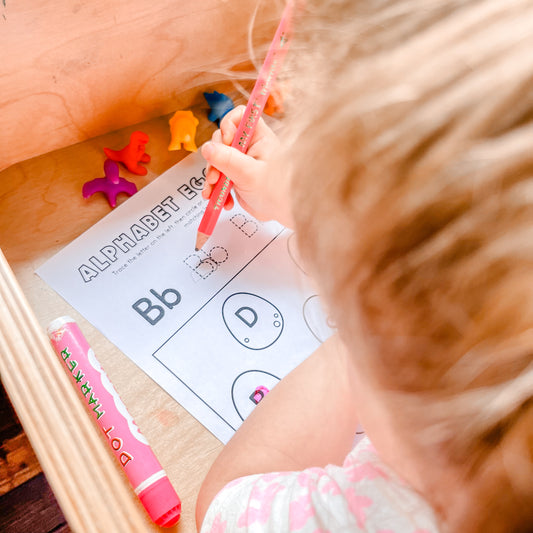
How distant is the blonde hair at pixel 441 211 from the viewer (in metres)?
0.18

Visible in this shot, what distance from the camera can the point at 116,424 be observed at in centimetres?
38

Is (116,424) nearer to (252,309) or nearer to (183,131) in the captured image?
(252,309)

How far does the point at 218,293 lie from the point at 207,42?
0.25 meters

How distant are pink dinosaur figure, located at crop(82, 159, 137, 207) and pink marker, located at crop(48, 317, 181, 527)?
0.41ft

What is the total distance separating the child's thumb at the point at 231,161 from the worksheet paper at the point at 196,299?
1.9 inches

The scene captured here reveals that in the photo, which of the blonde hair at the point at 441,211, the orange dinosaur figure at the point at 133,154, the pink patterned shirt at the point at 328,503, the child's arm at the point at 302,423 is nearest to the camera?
the blonde hair at the point at 441,211

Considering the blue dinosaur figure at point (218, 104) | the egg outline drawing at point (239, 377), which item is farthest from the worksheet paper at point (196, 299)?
the blue dinosaur figure at point (218, 104)

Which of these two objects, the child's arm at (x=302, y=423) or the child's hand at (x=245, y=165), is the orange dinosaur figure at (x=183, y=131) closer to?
the child's hand at (x=245, y=165)

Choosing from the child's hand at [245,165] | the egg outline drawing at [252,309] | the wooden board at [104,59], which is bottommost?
the egg outline drawing at [252,309]

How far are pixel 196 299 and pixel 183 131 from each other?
7.0 inches

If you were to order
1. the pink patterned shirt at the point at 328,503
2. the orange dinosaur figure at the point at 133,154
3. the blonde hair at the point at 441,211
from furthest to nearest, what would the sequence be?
the orange dinosaur figure at the point at 133,154
the pink patterned shirt at the point at 328,503
the blonde hair at the point at 441,211

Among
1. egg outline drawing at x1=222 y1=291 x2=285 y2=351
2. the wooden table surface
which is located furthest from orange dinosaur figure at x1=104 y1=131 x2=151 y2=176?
egg outline drawing at x1=222 y1=291 x2=285 y2=351

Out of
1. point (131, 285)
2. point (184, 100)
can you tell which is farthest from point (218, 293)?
point (184, 100)

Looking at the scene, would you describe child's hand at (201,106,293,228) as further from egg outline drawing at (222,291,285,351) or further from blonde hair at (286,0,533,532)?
blonde hair at (286,0,533,532)
